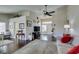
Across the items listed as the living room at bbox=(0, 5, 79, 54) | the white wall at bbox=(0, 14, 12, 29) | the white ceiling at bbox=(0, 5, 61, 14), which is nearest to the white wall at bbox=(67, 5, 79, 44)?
the living room at bbox=(0, 5, 79, 54)

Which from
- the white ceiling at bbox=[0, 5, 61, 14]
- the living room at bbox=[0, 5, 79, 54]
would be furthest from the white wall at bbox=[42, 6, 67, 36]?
the white ceiling at bbox=[0, 5, 61, 14]

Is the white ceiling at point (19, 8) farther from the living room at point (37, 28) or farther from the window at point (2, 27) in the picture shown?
the window at point (2, 27)

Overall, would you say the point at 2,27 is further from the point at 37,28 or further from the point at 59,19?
the point at 59,19

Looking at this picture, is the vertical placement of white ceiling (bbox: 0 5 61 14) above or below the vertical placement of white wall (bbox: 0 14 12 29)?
above

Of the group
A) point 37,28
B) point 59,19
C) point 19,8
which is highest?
point 19,8

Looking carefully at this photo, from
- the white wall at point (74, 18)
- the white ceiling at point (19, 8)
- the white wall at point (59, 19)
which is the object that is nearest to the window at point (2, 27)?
the white ceiling at point (19, 8)

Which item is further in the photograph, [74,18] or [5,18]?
[74,18]

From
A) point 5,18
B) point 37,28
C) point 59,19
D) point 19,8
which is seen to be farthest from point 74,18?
point 5,18

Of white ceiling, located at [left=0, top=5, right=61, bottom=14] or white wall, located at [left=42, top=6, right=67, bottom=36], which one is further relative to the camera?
white wall, located at [left=42, top=6, right=67, bottom=36]

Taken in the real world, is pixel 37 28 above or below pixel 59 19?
below

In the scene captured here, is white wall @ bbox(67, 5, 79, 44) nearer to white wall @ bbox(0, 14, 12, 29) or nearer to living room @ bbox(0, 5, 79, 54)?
living room @ bbox(0, 5, 79, 54)

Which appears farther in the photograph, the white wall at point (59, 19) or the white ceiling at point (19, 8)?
the white wall at point (59, 19)
